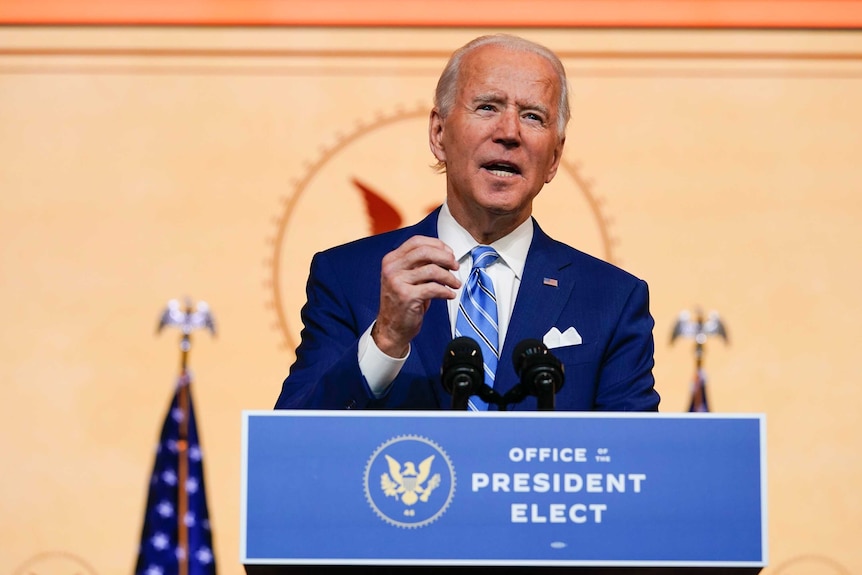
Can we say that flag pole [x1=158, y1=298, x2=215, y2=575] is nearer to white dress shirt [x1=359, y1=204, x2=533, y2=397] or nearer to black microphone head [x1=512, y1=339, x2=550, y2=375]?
white dress shirt [x1=359, y1=204, x2=533, y2=397]

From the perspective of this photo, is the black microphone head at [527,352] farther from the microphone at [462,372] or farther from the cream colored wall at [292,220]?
the cream colored wall at [292,220]

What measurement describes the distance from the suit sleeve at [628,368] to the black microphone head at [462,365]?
45cm

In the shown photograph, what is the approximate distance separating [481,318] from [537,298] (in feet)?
0.35

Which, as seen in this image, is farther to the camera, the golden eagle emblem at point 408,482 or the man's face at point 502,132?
the man's face at point 502,132

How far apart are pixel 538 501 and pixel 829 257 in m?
3.91

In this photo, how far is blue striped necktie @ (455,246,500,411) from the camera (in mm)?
2004

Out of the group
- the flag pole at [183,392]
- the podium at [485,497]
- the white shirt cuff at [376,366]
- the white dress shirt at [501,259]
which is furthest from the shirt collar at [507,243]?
the flag pole at [183,392]

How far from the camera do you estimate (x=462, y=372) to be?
163cm

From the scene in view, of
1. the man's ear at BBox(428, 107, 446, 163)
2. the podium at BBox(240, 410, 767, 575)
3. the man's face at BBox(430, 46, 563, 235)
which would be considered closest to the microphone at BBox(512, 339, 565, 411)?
the podium at BBox(240, 410, 767, 575)

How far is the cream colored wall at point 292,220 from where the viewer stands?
4941 millimetres

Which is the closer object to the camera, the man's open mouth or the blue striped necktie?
the blue striped necktie

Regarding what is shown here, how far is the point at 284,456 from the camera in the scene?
1483 millimetres

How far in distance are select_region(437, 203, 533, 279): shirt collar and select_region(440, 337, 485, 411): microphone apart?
0.56 metres

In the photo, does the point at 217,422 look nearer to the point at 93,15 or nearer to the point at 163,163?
the point at 163,163
